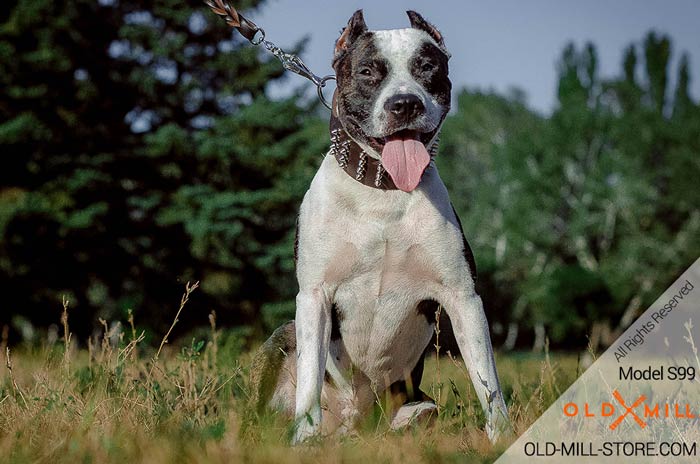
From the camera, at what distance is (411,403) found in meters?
3.84

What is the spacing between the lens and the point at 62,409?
10.5 ft

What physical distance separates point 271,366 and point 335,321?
52 centimetres

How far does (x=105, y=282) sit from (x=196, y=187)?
289cm

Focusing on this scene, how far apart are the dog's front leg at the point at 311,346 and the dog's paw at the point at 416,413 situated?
15.9 inches

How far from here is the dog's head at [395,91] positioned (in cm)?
355

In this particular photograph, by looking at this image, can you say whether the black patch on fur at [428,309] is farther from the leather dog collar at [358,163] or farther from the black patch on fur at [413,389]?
the leather dog collar at [358,163]

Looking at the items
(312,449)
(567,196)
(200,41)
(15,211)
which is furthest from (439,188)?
(567,196)

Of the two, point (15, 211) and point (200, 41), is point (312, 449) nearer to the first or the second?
point (15, 211)

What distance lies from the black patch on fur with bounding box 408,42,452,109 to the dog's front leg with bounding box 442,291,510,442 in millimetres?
923

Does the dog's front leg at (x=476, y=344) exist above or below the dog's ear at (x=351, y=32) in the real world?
below

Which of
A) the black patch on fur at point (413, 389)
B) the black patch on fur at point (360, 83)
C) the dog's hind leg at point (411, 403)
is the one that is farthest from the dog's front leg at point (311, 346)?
the black patch on fur at point (360, 83)

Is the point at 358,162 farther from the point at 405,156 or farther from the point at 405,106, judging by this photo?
the point at 405,106

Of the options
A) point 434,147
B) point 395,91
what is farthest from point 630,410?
point 395,91

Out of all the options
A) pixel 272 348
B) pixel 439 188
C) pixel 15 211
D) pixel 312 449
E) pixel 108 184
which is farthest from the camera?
pixel 108 184
